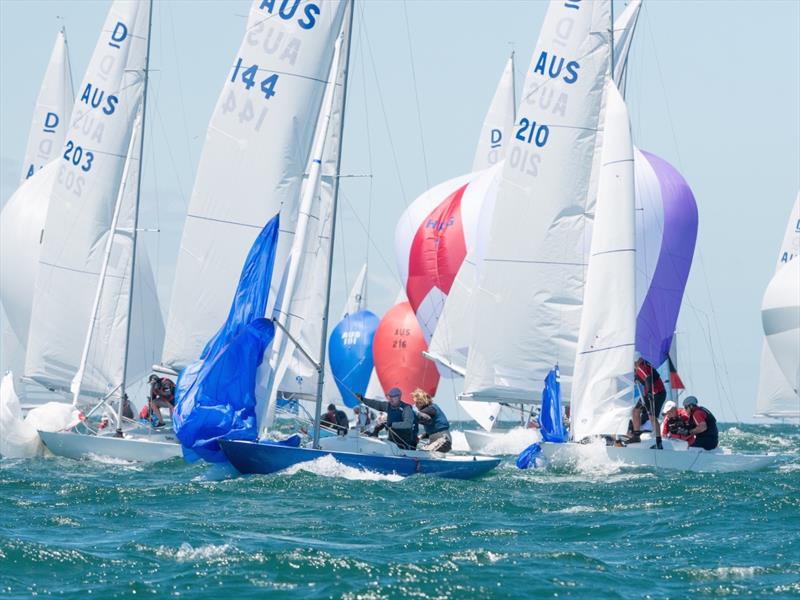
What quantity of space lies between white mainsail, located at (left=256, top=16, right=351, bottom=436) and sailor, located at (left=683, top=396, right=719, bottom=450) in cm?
482

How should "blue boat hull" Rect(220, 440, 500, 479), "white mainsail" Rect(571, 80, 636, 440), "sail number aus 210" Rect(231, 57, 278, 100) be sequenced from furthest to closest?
"sail number aus 210" Rect(231, 57, 278, 100) < "white mainsail" Rect(571, 80, 636, 440) < "blue boat hull" Rect(220, 440, 500, 479)

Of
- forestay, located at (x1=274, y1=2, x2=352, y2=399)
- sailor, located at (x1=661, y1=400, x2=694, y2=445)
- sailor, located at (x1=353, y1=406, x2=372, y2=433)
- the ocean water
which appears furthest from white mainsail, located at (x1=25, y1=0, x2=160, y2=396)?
sailor, located at (x1=661, y1=400, x2=694, y2=445)

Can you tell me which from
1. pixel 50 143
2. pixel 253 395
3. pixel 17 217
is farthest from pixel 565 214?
pixel 50 143

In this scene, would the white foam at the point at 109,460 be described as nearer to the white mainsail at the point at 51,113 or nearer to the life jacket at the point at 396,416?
the life jacket at the point at 396,416

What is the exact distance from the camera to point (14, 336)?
31.7m

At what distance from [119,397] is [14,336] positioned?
25.9 ft

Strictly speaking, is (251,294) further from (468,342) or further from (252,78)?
(468,342)

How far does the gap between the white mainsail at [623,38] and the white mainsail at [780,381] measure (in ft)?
59.5

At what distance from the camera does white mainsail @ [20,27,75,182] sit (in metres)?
34.4

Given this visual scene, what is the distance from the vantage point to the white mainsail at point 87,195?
84.3 feet

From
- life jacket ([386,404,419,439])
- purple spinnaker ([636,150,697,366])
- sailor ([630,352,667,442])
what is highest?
purple spinnaker ([636,150,697,366])

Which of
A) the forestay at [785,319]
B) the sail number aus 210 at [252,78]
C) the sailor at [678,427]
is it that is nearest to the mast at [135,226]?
the sail number aus 210 at [252,78]

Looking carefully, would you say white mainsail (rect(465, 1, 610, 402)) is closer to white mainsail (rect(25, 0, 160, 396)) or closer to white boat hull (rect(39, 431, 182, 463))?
white boat hull (rect(39, 431, 182, 463))

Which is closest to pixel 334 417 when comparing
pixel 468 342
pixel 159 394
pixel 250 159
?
pixel 159 394
